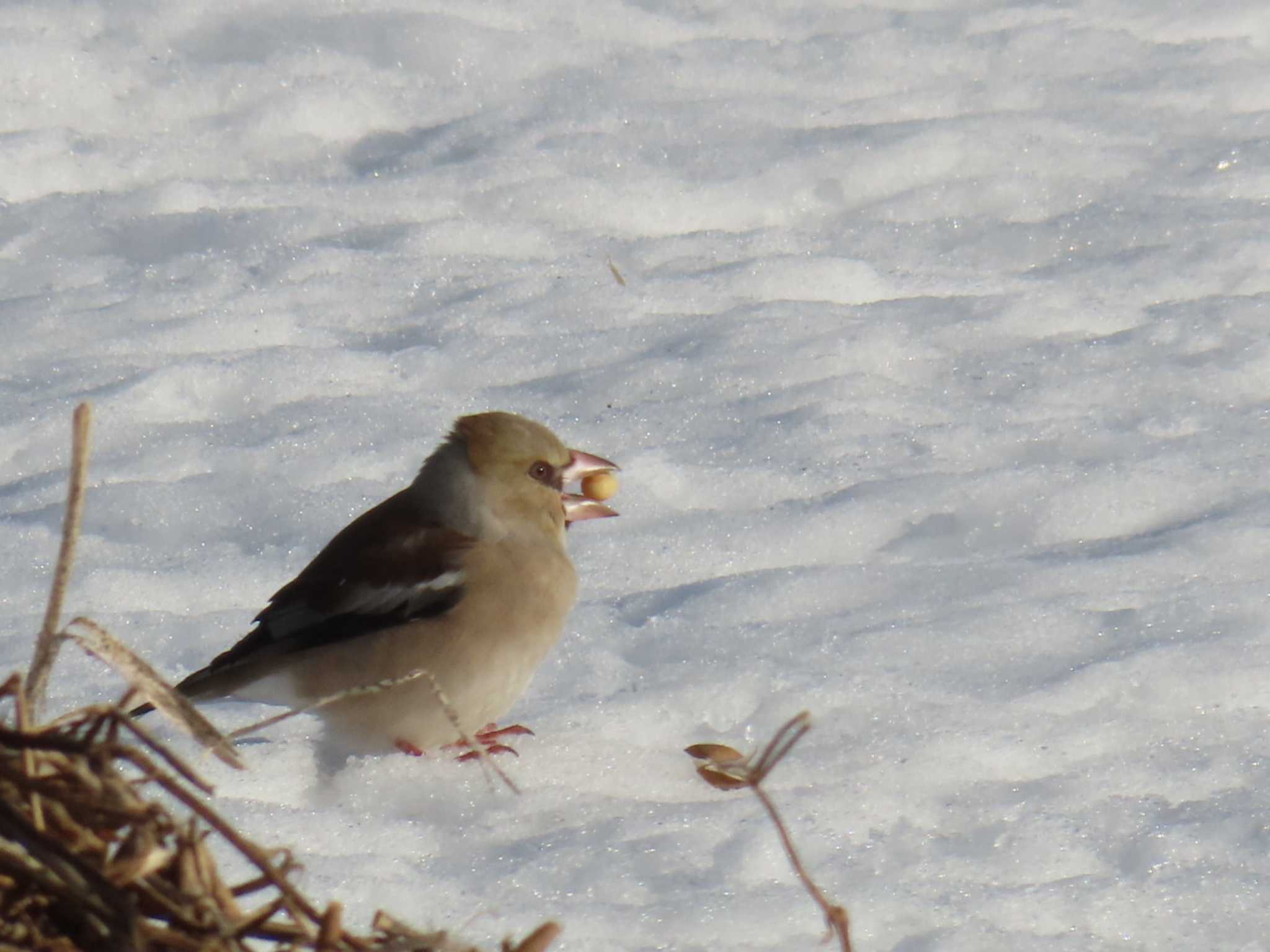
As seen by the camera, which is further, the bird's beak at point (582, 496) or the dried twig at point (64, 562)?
the bird's beak at point (582, 496)

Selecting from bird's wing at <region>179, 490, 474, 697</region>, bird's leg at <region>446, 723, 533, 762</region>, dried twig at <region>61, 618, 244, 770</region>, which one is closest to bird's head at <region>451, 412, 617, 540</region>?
bird's wing at <region>179, 490, 474, 697</region>

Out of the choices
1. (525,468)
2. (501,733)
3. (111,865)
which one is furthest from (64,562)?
(525,468)

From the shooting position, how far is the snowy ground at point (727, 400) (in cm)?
340

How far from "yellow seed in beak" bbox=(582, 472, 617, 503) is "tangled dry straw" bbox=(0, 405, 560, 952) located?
9.44 feet

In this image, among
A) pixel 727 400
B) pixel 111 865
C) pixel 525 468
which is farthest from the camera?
pixel 727 400

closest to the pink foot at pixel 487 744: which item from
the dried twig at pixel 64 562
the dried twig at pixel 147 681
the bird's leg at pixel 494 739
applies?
the bird's leg at pixel 494 739

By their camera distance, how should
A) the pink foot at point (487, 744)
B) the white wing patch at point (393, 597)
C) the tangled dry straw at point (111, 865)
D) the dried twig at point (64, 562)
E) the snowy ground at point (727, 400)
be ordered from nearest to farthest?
1. the tangled dry straw at point (111, 865)
2. the dried twig at point (64, 562)
3. the snowy ground at point (727, 400)
4. the pink foot at point (487, 744)
5. the white wing patch at point (393, 597)

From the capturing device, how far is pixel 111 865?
1.68 metres

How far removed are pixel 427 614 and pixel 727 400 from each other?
1761 millimetres

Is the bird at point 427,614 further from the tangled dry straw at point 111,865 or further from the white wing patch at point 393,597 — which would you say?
the tangled dry straw at point 111,865

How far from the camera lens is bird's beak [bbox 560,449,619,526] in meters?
4.58

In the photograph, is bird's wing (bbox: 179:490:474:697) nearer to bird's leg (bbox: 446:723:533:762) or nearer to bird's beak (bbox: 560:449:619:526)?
bird's leg (bbox: 446:723:533:762)

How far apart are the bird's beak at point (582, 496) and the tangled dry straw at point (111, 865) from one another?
275 centimetres

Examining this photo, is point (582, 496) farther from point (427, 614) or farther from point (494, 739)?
point (494, 739)
